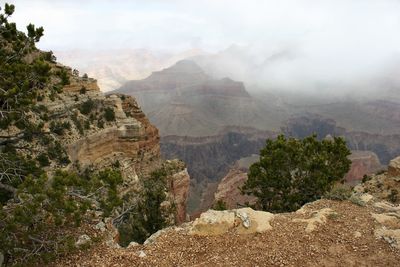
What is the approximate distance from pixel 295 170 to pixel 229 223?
17355 millimetres

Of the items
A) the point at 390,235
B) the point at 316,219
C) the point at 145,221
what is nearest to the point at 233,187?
the point at 145,221

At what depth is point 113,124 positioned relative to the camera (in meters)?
50.6

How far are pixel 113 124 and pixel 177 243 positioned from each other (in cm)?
3608

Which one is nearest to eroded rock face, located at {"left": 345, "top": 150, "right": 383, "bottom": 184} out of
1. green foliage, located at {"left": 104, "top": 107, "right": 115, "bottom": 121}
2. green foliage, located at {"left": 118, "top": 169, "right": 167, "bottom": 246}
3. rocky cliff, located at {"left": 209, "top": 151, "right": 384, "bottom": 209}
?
rocky cliff, located at {"left": 209, "top": 151, "right": 384, "bottom": 209}

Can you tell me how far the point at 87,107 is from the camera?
47875mm

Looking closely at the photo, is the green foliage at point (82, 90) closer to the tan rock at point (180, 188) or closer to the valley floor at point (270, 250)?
the tan rock at point (180, 188)

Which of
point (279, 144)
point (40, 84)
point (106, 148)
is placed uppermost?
point (40, 84)

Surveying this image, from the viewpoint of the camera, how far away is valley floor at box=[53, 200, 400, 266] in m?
15.0

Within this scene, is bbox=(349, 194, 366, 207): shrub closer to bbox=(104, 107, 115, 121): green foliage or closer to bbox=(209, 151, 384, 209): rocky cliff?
bbox=(104, 107, 115, 121): green foliage

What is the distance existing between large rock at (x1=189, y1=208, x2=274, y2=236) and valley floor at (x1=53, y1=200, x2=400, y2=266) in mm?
267

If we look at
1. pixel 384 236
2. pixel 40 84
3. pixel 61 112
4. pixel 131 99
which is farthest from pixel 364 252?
pixel 131 99

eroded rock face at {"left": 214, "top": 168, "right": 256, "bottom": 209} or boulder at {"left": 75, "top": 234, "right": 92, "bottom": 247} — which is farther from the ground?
boulder at {"left": 75, "top": 234, "right": 92, "bottom": 247}

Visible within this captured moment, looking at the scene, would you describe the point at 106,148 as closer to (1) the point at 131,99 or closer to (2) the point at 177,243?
(1) the point at 131,99

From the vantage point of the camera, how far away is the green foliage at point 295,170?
3152 centimetres
